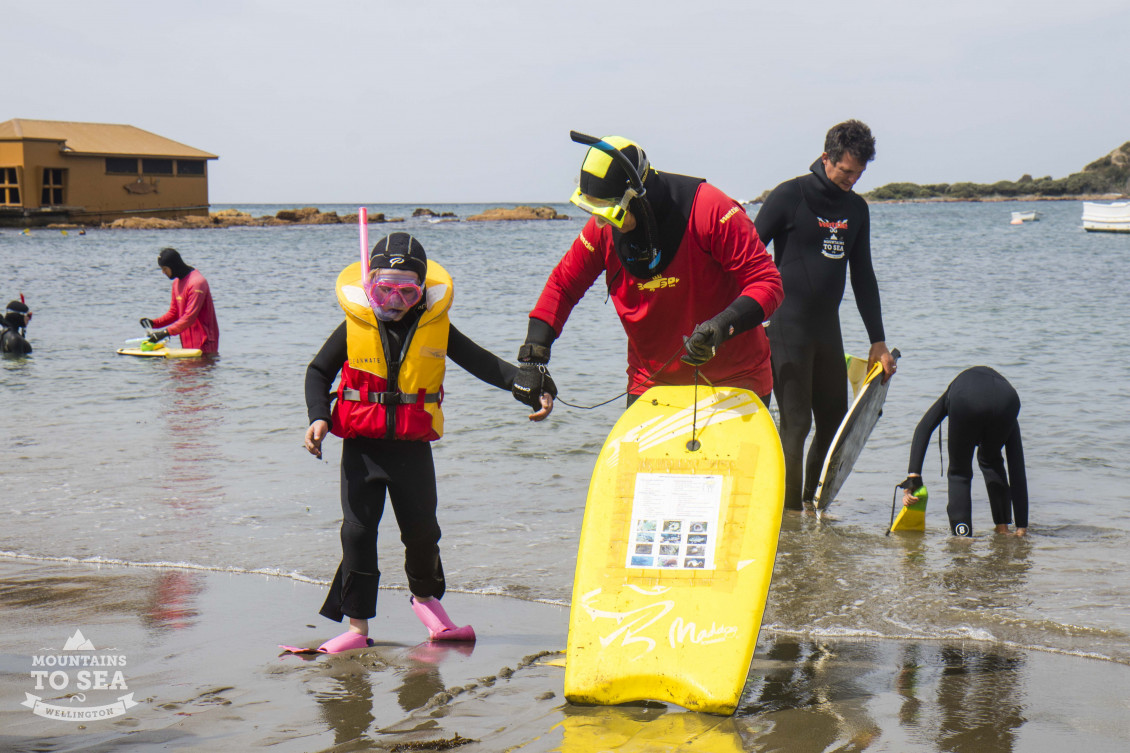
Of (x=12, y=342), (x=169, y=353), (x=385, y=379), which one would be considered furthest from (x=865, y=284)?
(x=12, y=342)

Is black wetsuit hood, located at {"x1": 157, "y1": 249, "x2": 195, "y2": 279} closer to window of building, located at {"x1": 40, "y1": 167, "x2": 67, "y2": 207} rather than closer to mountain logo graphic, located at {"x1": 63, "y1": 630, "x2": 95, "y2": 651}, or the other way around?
mountain logo graphic, located at {"x1": 63, "y1": 630, "x2": 95, "y2": 651}

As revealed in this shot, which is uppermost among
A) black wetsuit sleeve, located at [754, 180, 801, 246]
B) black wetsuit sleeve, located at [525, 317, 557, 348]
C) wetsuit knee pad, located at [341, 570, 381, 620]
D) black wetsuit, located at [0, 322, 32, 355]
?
black wetsuit sleeve, located at [754, 180, 801, 246]

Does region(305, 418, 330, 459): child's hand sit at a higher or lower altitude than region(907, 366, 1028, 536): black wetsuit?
higher

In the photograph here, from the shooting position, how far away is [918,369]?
39.0ft

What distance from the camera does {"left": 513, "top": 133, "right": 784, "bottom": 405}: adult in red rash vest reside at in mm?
3342

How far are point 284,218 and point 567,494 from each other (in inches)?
3520

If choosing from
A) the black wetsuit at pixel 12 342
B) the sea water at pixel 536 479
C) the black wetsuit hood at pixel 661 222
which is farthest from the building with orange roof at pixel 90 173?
the black wetsuit hood at pixel 661 222

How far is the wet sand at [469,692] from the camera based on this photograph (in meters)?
2.83

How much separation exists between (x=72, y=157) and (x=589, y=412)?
190 ft

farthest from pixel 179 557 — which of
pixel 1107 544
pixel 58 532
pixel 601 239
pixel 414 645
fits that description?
pixel 1107 544

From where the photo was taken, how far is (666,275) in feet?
11.6

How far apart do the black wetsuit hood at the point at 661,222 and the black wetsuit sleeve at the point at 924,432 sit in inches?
A: 91.3

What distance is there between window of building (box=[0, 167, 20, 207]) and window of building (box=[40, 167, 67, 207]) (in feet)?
4.61

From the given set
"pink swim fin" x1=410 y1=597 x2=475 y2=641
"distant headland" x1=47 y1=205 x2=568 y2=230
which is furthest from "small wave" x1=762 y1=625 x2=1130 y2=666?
"distant headland" x1=47 y1=205 x2=568 y2=230
